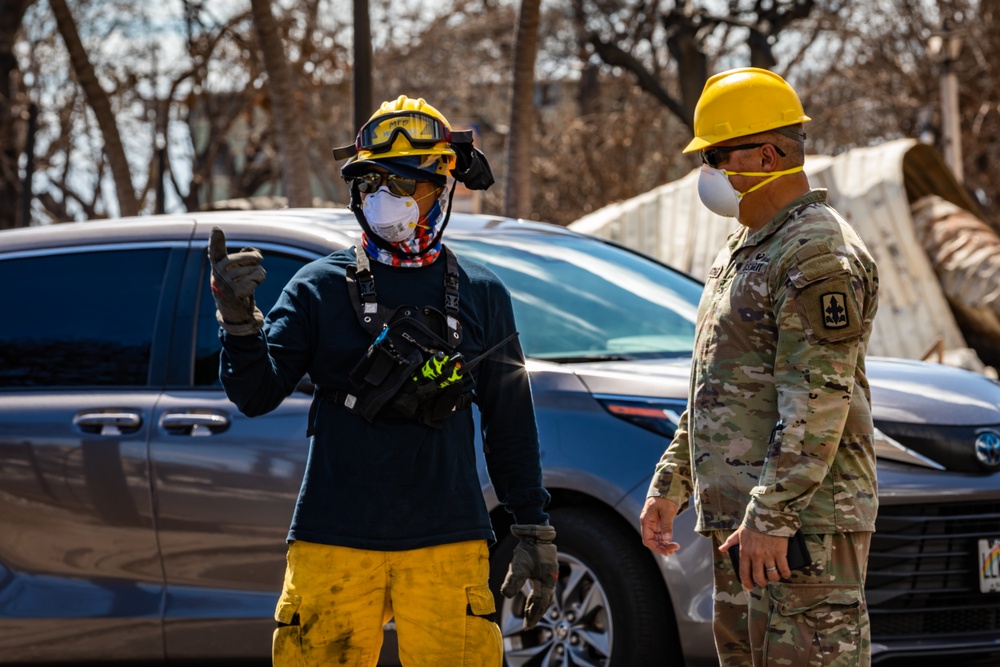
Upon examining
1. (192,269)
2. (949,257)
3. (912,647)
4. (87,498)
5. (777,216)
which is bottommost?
(912,647)

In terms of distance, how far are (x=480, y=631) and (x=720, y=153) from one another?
1247 mm

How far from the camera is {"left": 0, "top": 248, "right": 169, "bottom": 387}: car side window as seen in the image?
208 inches

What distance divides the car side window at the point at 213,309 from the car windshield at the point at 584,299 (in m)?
0.63

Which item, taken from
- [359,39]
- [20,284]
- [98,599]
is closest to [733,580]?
[98,599]

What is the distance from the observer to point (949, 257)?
12680 millimetres

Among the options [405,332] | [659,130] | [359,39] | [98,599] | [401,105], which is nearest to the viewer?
[405,332]

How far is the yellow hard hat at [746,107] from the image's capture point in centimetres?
326

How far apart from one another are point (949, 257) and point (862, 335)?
1013cm

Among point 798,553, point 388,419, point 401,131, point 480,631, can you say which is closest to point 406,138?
point 401,131

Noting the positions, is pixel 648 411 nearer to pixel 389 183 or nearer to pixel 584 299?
pixel 584 299

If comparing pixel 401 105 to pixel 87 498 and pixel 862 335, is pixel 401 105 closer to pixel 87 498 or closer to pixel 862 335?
pixel 862 335

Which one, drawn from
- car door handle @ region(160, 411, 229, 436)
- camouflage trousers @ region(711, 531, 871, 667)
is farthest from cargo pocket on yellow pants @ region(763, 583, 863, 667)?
car door handle @ region(160, 411, 229, 436)

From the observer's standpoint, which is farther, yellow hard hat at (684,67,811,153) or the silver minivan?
the silver minivan

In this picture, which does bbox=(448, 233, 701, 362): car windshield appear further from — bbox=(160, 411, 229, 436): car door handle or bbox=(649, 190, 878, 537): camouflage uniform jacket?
bbox=(649, 190, 878, 537): camouflage uniform jacket
